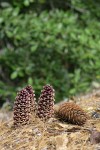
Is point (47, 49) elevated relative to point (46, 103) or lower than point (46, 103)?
elevated

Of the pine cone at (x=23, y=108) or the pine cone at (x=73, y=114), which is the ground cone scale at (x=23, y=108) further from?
the pine cone at (x=73, y=114)

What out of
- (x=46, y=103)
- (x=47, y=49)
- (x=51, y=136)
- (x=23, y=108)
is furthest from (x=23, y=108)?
(x=47, y=49)

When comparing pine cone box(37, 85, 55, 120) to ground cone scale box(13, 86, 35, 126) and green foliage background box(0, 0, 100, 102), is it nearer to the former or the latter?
ground cone scale box(13, 86, 35, 126)

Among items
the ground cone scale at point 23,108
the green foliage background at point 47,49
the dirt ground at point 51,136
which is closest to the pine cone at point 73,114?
the dirt ground at point 51,136

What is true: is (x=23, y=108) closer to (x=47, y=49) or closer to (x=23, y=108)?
(x=23, y=108)

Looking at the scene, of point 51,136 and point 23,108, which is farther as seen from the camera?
point 23,108

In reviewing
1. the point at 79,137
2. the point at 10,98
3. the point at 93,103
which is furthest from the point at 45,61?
the point at 79,137
